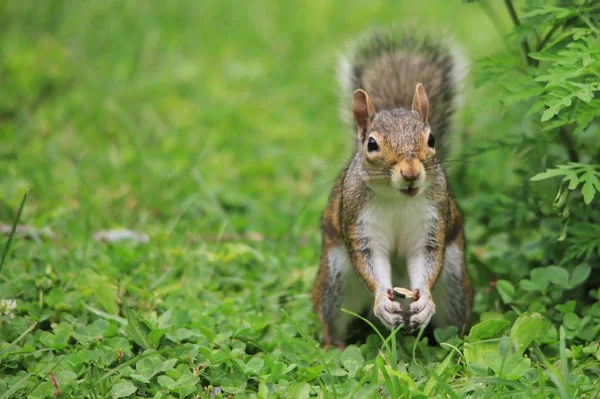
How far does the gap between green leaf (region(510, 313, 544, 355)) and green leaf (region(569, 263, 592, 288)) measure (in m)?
0.26

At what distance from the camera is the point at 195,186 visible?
411 centimetres

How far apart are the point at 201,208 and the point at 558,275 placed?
68.0 inches

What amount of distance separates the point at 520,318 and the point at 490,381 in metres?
0.40

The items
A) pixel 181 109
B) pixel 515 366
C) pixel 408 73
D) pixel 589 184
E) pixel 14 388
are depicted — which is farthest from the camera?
pixel 181 109

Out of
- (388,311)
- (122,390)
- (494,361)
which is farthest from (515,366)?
(122,390)

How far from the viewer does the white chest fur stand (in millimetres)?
2580

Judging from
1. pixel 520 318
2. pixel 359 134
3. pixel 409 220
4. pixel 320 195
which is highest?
pixel 359 134

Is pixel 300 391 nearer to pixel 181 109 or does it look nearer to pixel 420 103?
pixel 420 103

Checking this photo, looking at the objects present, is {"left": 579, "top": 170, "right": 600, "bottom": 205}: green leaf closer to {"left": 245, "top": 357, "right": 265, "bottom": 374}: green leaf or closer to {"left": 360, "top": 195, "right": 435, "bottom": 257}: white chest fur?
{"left": 360, "top": 195, "right": 435, "bottom": 257}: white chest fur

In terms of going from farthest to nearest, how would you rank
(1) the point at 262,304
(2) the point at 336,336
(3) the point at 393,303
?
(1) the point at 262,304 → (2) the point at 336,336 → (3) the point at 393,303

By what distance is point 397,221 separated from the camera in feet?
8.54

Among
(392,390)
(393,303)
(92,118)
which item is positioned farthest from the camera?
(92,118)

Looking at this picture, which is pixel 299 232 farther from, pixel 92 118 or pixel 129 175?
Answer: pixel 92 118

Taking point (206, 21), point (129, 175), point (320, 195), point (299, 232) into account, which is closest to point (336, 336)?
point (299, 232)
